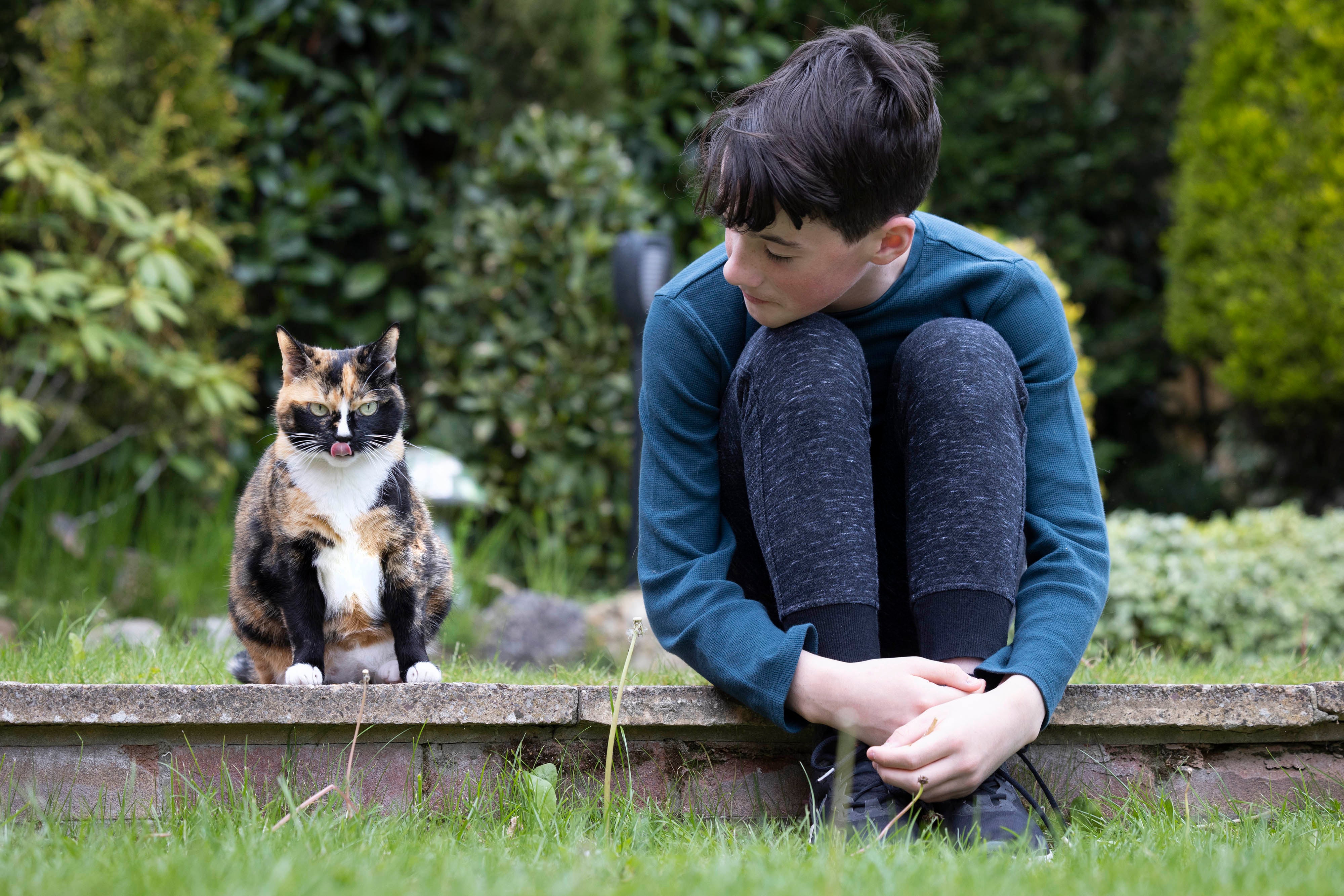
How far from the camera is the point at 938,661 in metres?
1.48

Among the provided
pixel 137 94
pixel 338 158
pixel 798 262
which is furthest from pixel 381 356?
pixel 338 158

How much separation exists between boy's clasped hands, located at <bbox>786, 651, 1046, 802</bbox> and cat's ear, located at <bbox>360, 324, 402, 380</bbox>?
81cm

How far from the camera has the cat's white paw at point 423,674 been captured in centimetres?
159

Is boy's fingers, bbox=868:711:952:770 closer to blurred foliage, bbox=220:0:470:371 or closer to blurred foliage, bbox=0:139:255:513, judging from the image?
blurred foliage, bbox=0:139:255:513

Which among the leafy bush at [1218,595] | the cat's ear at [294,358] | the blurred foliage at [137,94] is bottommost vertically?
the leafy bush at [1218,595]

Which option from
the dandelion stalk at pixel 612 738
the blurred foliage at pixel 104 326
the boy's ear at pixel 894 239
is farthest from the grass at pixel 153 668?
the blurred foliage at pixel 104 326

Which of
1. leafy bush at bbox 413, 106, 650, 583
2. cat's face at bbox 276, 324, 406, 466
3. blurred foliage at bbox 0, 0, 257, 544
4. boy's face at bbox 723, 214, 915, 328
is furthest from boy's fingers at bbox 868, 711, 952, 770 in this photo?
leafy bush at bbox 413, 106, 650, 583

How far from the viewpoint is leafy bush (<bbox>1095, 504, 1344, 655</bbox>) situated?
11.4ft

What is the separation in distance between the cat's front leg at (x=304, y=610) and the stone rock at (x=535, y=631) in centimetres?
181

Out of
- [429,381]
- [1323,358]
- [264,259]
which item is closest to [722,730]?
[429,381]

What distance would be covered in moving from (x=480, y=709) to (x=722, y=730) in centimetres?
36

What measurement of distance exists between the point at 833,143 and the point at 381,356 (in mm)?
782

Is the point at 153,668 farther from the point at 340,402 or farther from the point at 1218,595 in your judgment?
the point at 1218,595

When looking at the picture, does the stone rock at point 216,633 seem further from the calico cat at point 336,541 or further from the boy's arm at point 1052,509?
the boy's arm at point 1052,509
